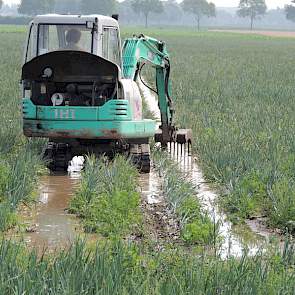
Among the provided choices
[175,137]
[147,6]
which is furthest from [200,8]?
[175,137]

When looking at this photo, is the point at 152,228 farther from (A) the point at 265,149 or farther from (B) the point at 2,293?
(A) the point at 265,149

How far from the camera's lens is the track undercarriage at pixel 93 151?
11.1 m

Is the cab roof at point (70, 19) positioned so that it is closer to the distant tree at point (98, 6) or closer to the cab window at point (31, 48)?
the cab window at point (31, 48)

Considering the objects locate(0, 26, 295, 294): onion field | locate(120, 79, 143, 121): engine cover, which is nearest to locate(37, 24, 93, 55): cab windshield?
locate(120, 79, 143, 121): engine cover

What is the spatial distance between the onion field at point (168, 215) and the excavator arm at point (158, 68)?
12.4 inches

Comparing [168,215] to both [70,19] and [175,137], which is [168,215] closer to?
[70,19]

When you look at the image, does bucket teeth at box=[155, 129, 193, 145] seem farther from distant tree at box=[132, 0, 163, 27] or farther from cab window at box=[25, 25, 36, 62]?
distant tree at box=[132, 0, 163, 27]

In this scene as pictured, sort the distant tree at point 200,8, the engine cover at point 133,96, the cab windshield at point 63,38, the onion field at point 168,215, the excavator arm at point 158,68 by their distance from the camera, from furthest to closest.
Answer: the distant tree at point 200,8 → the excavator arm at point 158,68 → the cab windshield at point 63,38 → the engine cover at point 133,96 → the onion field at point 168,215

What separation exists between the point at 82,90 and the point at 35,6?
143 metres

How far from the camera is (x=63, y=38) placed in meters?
11.1

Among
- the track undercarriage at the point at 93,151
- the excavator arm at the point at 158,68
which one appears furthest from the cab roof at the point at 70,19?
the track undercarriage at the point at 93,151

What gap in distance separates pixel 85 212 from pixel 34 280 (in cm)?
322

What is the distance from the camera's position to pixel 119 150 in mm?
11453

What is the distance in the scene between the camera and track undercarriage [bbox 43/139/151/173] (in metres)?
11.1
